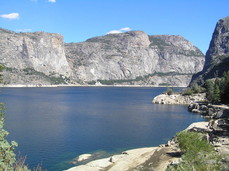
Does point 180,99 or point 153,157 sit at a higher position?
point 180,99

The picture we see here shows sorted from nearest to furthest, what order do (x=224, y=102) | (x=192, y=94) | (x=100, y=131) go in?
(x=100, y=131), (x=224, y=102), (x=192, y=94)

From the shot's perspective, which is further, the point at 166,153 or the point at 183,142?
the point at 166,153

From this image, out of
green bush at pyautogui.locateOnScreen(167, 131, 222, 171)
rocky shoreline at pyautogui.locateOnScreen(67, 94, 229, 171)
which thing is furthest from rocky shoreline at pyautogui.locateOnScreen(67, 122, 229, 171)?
green bush at pyautogui.locateOnScreen(167, 131, 222, 171)

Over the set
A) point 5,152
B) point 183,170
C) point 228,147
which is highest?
point 5,152

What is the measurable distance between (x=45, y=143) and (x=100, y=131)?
16.3 m

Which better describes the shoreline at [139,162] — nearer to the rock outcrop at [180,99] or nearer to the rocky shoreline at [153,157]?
the rocky shoreline at [153,157]

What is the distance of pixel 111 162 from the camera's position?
38375 millimetres

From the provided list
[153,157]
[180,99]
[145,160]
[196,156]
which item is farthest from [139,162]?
[180,99]

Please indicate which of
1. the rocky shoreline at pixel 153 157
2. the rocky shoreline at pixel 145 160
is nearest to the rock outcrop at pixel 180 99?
the rocky shoreline at pixel 153 157

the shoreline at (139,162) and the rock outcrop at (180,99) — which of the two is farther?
the rock outcrop at (180,99)

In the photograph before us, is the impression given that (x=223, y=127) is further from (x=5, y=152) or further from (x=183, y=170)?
(x=5, y=152)

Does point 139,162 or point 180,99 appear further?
point 180,99

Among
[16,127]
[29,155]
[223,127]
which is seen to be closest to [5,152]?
[29,155]

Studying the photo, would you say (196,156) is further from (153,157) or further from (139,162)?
(153,157)
